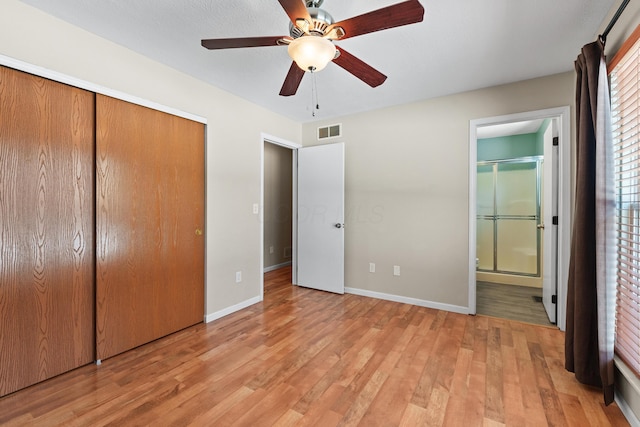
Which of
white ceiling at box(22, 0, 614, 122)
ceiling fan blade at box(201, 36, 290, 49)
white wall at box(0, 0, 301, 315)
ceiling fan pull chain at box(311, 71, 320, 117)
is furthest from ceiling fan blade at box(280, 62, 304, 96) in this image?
white wall at box(0, 0, 301, 315)

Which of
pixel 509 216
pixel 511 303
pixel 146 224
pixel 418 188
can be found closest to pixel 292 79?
pixel 146 224

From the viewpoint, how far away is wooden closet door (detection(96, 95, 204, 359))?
7.36 ft

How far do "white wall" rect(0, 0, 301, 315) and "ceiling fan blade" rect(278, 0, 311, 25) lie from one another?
1673 millimetres

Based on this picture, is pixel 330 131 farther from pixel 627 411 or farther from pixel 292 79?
pixel 627 411

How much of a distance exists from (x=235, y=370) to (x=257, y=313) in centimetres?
111

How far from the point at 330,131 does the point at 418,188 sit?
4.92 ft

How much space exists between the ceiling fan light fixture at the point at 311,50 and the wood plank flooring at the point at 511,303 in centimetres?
314

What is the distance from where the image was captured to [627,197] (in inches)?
67.9

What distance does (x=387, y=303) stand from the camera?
3561 millimetres

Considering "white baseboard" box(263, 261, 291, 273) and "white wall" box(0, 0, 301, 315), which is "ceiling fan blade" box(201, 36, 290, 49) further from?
"white baseboard" box(263, 261, 291, 273)

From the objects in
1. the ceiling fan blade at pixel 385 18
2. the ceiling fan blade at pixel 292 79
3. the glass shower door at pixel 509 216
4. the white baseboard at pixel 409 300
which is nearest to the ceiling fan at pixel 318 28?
the ceiling fan blade at pixel 385 18

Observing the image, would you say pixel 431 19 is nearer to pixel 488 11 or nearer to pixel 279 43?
pixel 488 11

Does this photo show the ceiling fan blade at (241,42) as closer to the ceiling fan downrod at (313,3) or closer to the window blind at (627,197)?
the ceiling fan downrod at (313,3)

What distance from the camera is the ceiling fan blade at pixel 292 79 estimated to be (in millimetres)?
1923
